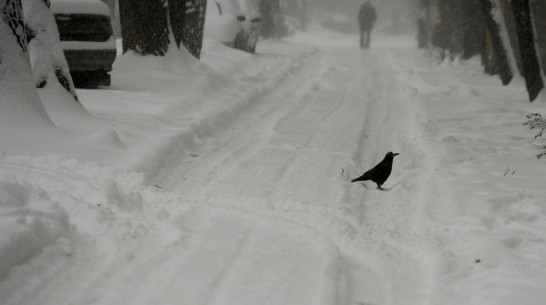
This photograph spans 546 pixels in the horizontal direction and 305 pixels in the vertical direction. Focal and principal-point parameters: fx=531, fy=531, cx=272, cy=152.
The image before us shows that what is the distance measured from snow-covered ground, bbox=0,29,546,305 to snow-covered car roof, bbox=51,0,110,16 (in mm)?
1248

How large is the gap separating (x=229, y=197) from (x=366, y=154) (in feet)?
7.48

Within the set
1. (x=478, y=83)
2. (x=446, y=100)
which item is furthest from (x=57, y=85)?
(x=478, y=83)

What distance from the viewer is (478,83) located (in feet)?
41.6

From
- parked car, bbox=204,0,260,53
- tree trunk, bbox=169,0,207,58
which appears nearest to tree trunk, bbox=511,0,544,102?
tree trunk, bbox=169,0,207,58

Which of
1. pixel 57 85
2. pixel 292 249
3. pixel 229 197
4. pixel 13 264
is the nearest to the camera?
pixel 13 264

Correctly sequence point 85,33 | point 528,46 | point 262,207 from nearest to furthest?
1. point 262,207
2. point 85,33
3. point 528,46

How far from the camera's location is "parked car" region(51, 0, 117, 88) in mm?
8062

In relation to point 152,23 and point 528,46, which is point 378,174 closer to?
point 528,46

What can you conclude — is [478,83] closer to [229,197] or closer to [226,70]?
[226,70]

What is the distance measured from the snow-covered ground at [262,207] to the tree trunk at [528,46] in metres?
1.55

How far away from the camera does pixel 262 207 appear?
4375 millimetres

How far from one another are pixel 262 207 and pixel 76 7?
5.38 m

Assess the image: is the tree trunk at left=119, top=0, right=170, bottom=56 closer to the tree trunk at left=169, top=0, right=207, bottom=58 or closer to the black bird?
the tree trunk at left=169, top=0, right=207, bottom=58

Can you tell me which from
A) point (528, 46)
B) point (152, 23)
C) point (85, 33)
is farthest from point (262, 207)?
point (528, 46)
